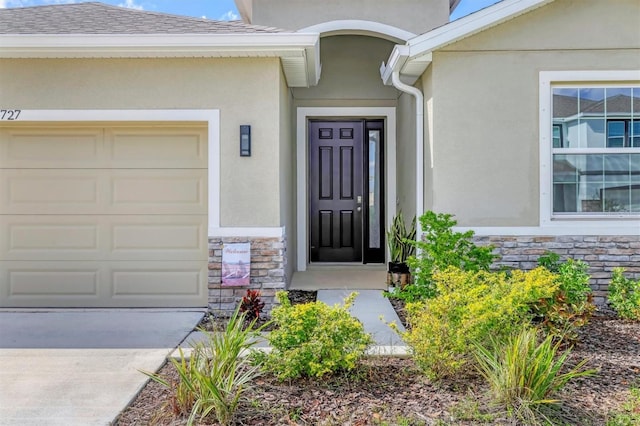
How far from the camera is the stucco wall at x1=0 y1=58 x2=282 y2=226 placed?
591 centimetres

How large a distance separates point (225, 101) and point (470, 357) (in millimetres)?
3909

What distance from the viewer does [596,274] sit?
6238 mm

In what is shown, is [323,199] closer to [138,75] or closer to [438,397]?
[138,75]

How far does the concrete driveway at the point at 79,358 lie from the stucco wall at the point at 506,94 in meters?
3.67

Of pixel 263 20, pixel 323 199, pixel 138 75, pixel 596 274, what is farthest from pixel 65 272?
pixel 596 274

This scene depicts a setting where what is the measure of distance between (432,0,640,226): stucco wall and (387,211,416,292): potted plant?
1.03 m

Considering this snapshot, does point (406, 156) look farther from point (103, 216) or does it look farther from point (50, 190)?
point (50, 190)

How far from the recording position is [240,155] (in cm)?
594

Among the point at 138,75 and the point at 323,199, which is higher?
the point at 138,75

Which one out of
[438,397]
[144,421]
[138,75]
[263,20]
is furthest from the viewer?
[263,20]

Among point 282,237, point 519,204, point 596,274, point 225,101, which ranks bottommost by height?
point 596,274

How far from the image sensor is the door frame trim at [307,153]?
29.2ft

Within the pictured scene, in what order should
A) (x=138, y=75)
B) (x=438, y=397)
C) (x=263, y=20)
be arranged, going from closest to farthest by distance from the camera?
(x=438, y=397) < (x=138, y=75) < (x=263, y=20)

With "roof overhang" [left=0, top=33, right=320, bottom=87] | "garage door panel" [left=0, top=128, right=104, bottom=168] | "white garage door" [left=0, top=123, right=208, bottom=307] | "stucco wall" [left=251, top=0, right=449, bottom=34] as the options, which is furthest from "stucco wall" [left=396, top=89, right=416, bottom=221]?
"garage door panel" [left=0, top=128, right=104, bottom=168]
